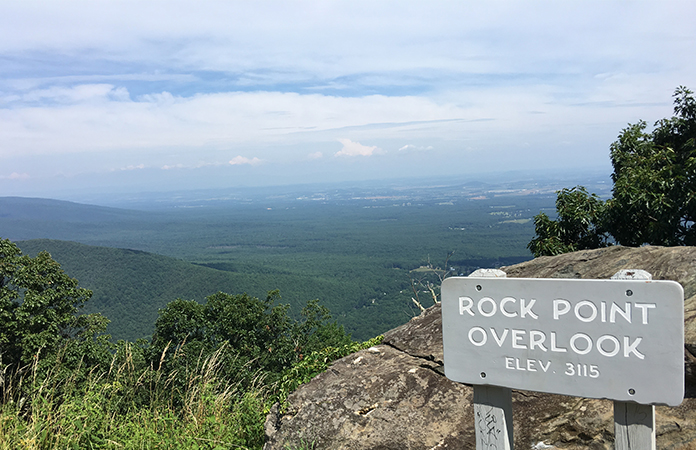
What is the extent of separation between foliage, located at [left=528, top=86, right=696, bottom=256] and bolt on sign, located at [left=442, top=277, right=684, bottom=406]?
6.37 meters

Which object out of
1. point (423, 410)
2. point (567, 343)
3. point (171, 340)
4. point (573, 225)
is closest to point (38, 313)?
point (171, 340)

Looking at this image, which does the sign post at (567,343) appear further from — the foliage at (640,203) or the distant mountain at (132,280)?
the distant mountain at (132,280)

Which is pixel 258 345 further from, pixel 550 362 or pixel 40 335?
pixel 550 362

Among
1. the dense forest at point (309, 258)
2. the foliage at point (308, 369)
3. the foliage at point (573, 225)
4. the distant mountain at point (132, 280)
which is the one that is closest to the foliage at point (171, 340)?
the foliage at point (308, 369)

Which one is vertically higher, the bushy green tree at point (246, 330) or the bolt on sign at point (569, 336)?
the bolt on sign at point (569, 336)

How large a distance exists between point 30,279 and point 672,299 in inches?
431

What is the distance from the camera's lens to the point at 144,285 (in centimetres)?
7506

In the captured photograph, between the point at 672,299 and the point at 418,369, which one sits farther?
the point at 418,369

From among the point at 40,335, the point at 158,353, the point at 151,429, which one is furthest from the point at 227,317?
the point at 151,429

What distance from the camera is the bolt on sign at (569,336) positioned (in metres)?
1.66

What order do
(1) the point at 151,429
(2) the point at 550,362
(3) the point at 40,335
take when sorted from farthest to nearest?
(3) the point at 40,335
(1) the point at 151,429
(2) the point at 550,362

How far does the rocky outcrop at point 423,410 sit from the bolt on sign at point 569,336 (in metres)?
1.32

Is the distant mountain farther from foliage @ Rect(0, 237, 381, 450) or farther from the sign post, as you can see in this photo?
the sign post

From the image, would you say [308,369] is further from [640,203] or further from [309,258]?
[309,258]
